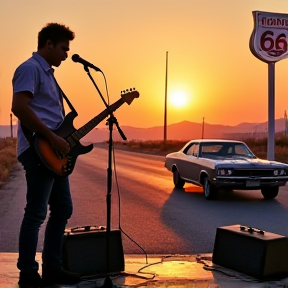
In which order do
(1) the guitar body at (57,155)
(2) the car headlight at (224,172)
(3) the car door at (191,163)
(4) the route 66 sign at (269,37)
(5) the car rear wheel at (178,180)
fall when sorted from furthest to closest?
(4) the route 66 sign at (269,37) → (5) the car rear wheel at (178,180) → (3) the car door at (191,163) → (2) the car headlight at (224,172) → (1) the guitar body at (57,155)

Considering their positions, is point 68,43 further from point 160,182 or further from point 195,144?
point 160,182

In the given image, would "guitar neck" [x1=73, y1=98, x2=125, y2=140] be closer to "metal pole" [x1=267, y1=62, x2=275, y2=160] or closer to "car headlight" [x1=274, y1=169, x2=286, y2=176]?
"car headlight" [x1=274, y1=169, x2=286, y2=176]

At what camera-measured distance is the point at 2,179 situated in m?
18.4

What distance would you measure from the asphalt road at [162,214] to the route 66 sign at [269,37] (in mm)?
7431

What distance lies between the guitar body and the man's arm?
3.4 inches

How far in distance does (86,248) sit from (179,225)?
3950mm

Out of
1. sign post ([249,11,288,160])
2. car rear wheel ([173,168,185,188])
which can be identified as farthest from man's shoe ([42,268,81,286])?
sign post ([249,11,288,160])

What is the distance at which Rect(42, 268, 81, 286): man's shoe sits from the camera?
4988mm

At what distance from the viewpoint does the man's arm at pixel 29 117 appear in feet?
14.8

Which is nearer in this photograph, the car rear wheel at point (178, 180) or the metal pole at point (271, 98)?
the car rear wheel at point (178, 180)

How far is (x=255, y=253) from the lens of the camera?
5.41 meters

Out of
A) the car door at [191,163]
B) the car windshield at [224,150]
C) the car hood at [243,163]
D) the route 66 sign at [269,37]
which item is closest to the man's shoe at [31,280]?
the car hood at [243,163]

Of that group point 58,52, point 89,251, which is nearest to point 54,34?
point 58,52

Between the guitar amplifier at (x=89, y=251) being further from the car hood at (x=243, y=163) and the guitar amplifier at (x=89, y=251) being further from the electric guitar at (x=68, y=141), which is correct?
the car hood at (x=243, y=163)
